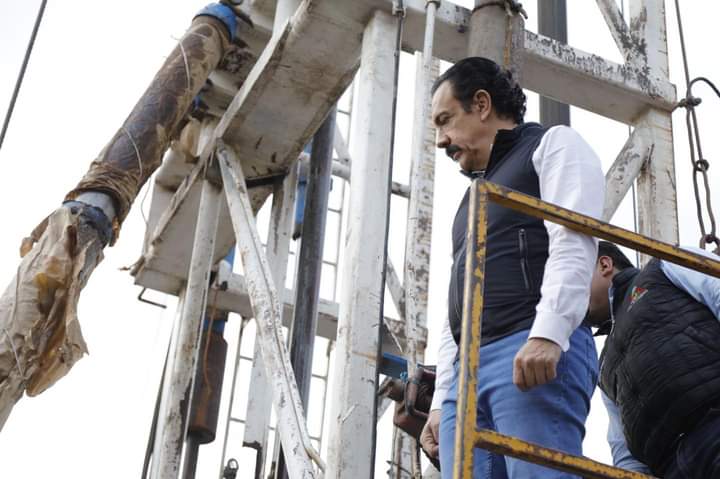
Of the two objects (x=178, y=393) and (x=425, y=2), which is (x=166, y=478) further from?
(x=425, y=2)

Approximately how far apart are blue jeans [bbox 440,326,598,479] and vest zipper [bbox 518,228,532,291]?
170mm

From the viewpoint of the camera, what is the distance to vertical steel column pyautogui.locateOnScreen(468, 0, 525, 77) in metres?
5.62

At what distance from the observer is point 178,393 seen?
7535mm

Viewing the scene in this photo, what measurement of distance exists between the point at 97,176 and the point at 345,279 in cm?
213

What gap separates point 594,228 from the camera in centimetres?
337

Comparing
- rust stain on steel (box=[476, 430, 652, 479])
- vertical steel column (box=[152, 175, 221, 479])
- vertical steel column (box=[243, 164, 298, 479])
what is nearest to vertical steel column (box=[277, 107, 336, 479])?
vertical steel column (box=[243, 164, 298, 479])

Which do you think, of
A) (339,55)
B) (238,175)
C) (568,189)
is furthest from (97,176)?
(568,189)

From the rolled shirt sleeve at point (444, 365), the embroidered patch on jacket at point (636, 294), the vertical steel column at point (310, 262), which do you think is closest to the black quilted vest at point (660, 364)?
the embroidered patch on jacket at point (636, 294)

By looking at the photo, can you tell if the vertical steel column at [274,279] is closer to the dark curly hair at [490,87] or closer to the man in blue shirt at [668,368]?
the dark curly hair at [490,87]

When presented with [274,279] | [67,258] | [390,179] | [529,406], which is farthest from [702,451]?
[274,279]

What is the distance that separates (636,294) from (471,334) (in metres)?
0.80

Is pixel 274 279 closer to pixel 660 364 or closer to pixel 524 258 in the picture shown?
pixel 524 258

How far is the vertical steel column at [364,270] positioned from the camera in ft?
16.1

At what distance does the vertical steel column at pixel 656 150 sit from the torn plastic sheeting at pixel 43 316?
3.18 meters
